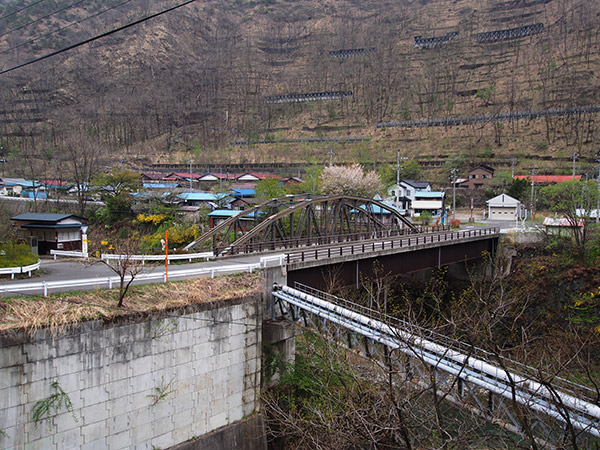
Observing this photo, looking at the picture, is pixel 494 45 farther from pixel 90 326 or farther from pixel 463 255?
pixel 90 326

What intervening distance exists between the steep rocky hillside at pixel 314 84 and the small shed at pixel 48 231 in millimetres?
52206

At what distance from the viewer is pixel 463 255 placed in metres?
35.4

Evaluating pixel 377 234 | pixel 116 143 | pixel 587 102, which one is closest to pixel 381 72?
pixel 587 102

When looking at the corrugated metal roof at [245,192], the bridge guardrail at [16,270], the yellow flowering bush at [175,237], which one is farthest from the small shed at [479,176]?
the bridge guardrail at [16,270]

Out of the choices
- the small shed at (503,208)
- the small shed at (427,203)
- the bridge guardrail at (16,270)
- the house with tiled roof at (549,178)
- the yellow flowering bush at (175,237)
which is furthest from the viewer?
the house with tiled roof at (549,178)

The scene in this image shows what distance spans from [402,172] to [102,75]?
337 feet

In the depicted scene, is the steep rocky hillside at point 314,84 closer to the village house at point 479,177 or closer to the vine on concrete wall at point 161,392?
the village house at point 479,177

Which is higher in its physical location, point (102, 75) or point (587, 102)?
point (102, 75)

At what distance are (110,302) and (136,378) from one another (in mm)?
2521

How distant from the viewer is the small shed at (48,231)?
2736cm

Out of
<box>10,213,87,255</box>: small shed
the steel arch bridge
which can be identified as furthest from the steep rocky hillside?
<box>10,213,87,255</box>: small shed

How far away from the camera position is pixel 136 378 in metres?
13.7

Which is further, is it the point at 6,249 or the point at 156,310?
the point at 6,249

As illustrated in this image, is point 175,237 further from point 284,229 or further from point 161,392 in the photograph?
point 161,392
